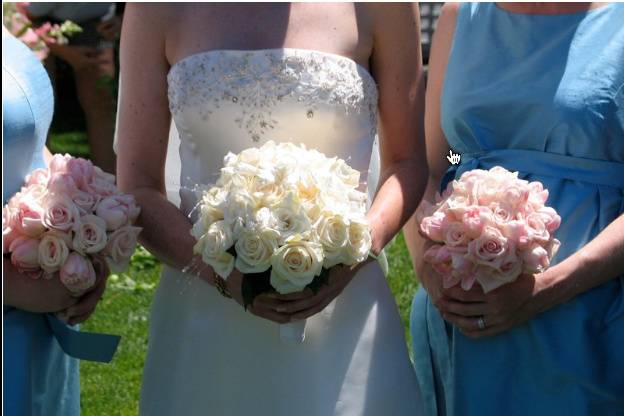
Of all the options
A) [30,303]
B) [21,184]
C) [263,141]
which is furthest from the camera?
[263,141]

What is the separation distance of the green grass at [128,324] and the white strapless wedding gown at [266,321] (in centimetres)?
209

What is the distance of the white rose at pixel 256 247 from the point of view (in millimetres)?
2898

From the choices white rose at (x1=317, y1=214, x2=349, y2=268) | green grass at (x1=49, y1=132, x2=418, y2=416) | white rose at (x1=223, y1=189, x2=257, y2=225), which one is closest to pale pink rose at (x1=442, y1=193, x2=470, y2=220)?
white rose at (x1=317, y1=214, x2=349, y2=268)

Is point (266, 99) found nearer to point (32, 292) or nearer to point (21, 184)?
point (21, 184)

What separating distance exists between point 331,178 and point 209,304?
2.26 ft

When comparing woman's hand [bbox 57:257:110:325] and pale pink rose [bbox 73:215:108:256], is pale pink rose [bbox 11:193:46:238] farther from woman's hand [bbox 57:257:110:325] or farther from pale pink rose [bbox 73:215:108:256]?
woman's hand [bbox 57:257:110:325]

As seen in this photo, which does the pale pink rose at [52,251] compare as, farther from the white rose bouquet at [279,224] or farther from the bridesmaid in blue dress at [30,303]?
the white rose bouquet at [279,224]

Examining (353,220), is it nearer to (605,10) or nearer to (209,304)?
(209,304)

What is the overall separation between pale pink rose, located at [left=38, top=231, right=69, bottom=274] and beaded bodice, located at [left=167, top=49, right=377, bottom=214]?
567mm

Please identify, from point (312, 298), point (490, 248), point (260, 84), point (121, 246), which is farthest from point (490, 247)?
point (121, 246)

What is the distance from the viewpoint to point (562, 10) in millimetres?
3408

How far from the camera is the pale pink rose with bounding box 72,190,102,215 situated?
3.09 metres

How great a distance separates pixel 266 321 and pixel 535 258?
84 cm

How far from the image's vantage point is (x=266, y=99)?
11.0ft
